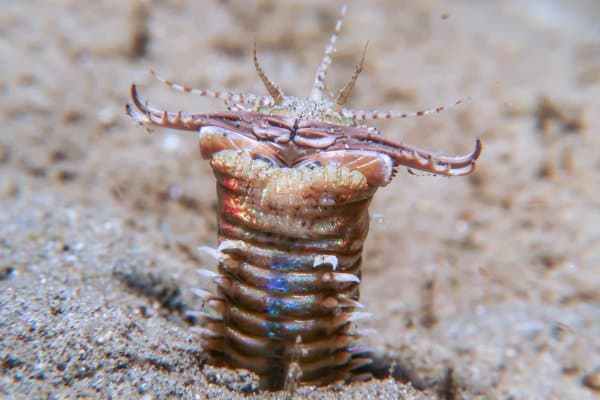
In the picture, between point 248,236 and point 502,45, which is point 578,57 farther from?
point 248,236

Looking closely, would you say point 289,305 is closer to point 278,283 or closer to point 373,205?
point 278,283

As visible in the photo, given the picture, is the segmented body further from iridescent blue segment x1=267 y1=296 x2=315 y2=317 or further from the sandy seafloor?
the sandy seafloor

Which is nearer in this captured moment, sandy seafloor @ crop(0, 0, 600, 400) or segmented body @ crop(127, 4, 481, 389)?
segmented body @ crop(127, 4, 481, 389)

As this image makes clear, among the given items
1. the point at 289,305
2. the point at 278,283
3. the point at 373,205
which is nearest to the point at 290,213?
the point at 278,283

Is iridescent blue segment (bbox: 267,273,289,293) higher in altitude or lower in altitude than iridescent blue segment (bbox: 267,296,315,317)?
higher

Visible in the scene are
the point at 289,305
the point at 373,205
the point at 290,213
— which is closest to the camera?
the point at 290,213

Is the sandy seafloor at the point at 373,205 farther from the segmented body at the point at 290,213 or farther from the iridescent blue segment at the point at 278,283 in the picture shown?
the iridescent blue segment at the point at 278,283

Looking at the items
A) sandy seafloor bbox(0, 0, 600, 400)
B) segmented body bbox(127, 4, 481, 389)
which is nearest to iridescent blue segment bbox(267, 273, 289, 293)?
segmented body bbox(127, 4, 481, 389)

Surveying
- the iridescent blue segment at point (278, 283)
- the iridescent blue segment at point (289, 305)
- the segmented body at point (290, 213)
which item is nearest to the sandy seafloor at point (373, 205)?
the segmented body at point (290, 213)
